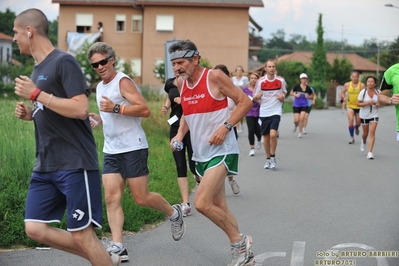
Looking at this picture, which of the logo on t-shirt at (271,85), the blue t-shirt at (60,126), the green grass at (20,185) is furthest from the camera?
the logo on t-shirt at (271,85)

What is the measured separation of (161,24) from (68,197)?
4892cm

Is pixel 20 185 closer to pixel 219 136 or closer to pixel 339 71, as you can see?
pixel 219 136

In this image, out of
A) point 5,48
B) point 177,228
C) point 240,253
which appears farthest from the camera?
point 5,48

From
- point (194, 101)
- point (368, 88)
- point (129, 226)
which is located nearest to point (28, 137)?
point (129, 226)

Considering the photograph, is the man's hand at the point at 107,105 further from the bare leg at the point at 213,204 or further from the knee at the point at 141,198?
the bare leg at the point at 213,204

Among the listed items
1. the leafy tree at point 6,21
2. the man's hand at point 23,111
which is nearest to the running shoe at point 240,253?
the man's hand at point 23,111

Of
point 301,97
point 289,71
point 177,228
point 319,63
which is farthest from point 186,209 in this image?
point 319,63

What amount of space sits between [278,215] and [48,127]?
4.74m

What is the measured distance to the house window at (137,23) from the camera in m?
54.7

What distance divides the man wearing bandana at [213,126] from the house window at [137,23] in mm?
48843

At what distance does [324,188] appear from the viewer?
1170 centimetres

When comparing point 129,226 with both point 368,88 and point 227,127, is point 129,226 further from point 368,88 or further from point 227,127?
point 368,88

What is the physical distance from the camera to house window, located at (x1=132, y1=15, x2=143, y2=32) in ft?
179

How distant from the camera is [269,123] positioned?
551 inches
